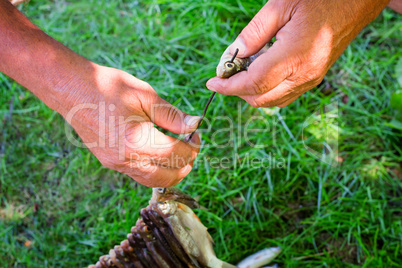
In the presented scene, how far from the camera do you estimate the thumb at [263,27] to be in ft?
5.23

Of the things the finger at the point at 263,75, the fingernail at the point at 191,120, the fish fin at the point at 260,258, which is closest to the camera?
the finger at the point at 263,75

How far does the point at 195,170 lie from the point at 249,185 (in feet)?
1.47

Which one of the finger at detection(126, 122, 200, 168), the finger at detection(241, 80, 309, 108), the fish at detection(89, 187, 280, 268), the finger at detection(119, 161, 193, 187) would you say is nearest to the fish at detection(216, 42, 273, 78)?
the finger at detection(241, 80, 309, 108)

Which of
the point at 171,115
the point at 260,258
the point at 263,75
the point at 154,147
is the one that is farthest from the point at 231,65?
the point at 260,258

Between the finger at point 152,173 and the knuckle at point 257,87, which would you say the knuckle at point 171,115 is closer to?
the finger at point 152,173

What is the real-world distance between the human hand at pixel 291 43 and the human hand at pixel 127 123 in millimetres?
337

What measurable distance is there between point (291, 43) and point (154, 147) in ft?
2.63

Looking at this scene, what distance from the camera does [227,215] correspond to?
266cm

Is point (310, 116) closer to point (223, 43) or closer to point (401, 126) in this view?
point (401, 126)

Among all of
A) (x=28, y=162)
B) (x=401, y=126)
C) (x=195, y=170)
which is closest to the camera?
(x=401, y=126)

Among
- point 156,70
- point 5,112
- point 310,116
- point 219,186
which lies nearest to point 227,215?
point 219,186

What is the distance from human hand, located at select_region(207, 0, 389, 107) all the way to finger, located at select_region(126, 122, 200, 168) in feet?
1.17

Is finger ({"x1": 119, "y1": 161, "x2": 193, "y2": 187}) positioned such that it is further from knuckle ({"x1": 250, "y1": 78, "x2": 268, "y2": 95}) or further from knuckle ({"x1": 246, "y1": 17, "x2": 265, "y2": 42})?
knuckle ({"x1": 246, "y1": 17, "x2": 265, "y2": 42})

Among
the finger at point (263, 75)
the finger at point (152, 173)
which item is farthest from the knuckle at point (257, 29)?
the finger at point (152, 173)
